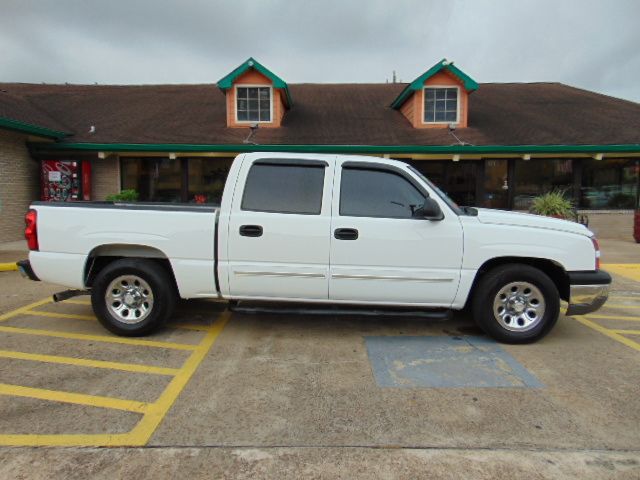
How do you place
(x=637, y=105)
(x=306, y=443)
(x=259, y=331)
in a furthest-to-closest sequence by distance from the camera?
1. (x=637, y=105)
2. (x=259, y=331)
3. (x=306, y=443)

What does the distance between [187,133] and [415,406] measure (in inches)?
495

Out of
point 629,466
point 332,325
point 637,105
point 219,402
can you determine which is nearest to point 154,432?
point 219,402

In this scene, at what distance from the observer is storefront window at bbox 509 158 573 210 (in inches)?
553

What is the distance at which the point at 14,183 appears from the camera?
12.3 m

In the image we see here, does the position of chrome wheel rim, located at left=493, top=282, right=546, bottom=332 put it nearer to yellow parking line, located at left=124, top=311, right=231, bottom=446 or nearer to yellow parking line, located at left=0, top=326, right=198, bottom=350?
yellow parking line, located at left=124, top=311, right=231, bottom=446

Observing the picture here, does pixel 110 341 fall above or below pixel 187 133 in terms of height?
below

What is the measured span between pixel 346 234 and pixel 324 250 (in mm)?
273

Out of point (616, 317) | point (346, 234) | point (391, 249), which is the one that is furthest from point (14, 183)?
point (616, 317)

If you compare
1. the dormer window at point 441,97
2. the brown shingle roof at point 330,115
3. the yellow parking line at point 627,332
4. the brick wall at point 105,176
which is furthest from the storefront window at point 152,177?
the yellow parking line at point 627,332

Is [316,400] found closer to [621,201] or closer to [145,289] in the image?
[145,289]

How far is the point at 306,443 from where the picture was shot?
2.77 m

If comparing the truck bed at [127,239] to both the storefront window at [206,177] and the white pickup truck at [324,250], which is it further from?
the storefront window at [206,177]

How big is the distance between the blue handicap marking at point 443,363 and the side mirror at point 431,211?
4.34 feet

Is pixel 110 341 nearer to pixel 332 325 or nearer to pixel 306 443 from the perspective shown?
pixel 332 325
